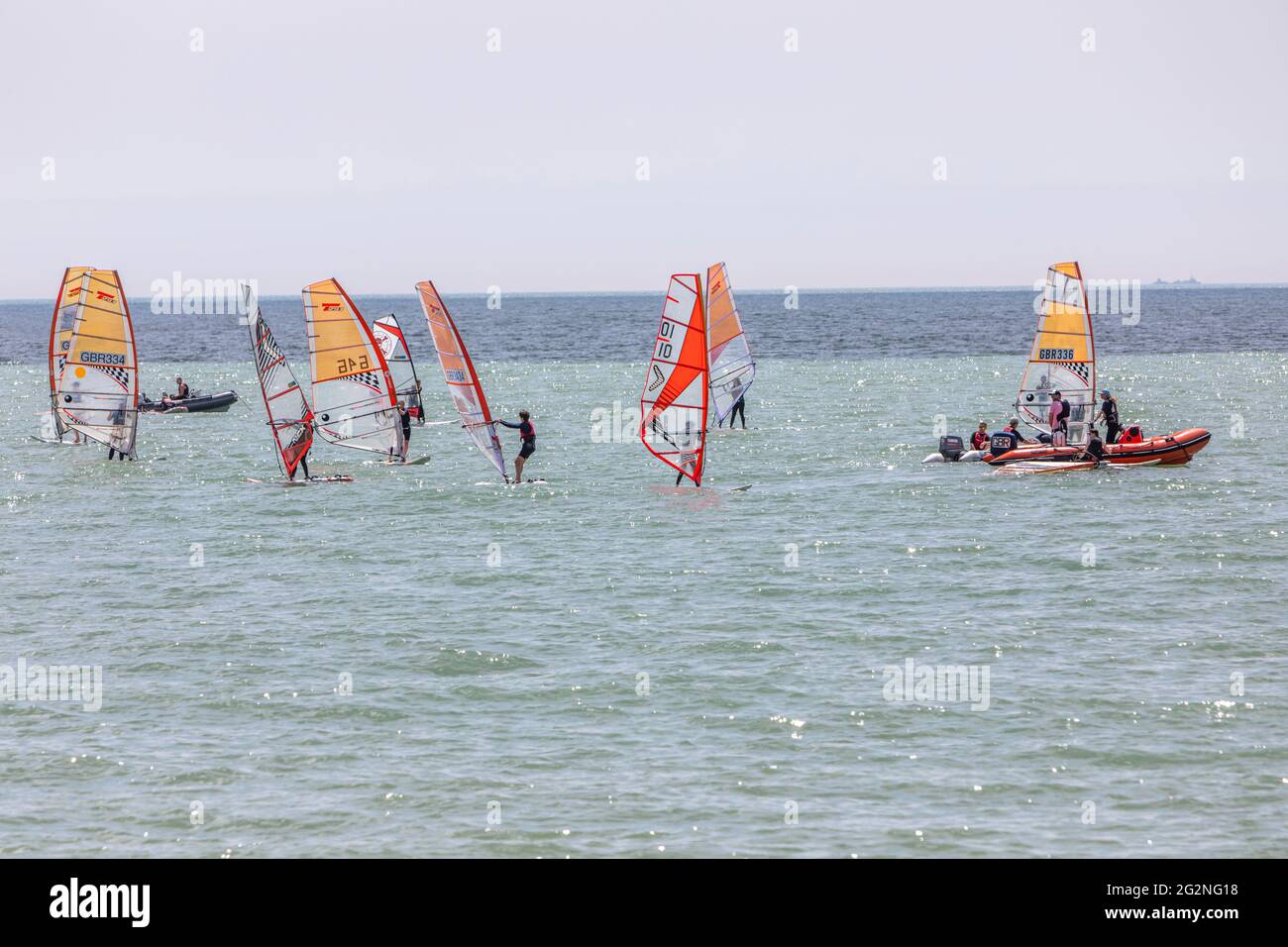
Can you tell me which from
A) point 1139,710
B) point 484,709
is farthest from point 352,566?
point 1139,710

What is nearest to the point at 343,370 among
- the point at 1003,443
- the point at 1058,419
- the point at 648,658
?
the point at 1003,443

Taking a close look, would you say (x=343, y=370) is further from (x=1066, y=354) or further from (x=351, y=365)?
(x=1066, y=354)

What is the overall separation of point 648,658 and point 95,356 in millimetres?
28881

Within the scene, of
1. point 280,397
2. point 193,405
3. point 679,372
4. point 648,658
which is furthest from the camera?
point 193,405

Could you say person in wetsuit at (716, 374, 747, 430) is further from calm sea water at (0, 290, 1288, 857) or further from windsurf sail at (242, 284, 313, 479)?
windsurf sail at (242, 284, 313, 479)

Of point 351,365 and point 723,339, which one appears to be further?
point 723,339

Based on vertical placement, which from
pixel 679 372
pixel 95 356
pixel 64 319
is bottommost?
pixel 679 372

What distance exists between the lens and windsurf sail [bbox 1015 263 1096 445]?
42375 millimetres

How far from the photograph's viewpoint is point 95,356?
43531 millimetres

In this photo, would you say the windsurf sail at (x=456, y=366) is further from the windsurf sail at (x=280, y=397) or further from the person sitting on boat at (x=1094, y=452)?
the person sitting on boat at (x=1094, y=452)

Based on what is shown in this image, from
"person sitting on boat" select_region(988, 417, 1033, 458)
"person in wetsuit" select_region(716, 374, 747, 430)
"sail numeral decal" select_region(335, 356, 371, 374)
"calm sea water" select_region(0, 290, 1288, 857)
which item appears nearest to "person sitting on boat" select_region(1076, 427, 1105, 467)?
"calm sea water" select_region(0, 290, 1288, 857)

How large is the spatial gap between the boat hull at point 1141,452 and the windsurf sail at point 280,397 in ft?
69.7

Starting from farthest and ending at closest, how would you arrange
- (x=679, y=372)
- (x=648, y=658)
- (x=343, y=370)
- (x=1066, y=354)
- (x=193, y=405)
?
(x=193, y=405) < (x=1066, y=354) < (x=343, y=370) < (x=679, y=372) < (x=648, y=658)

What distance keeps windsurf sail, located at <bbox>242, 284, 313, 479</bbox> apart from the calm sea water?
1930 millimetres
